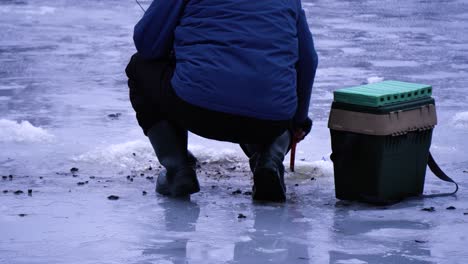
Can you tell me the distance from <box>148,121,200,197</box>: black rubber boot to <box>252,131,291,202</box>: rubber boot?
0.33 meters

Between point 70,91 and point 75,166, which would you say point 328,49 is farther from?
point 75,166

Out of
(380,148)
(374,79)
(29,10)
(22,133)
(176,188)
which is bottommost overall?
(29,10)

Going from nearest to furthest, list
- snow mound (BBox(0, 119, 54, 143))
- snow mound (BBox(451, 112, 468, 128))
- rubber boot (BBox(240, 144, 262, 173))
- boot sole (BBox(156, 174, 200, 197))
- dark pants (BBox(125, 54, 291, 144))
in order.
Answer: dark pants (BBox(125, 54, 291, 144)) < boot sole (BBox(156, 174, 200, 197)) < rubber boot (BBox(240, 144, 262, 173)) < snow mound (BBox(0, 119, 54, 143)) < snow mound (BBox(451, 112, 468, 128))

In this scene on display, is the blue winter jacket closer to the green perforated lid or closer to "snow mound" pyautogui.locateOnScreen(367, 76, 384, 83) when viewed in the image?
the green perforated lid

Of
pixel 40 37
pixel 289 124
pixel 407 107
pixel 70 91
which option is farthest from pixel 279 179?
pixel 40 37

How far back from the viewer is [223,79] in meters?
5.52

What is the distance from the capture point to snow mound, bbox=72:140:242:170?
6.76m

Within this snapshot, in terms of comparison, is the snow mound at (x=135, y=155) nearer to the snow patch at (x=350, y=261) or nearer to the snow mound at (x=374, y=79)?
the snow patch at (x=350, y=261)

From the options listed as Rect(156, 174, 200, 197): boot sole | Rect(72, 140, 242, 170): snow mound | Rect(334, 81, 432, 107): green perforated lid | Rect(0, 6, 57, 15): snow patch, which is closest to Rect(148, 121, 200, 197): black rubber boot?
Rect(156, 174, 200, 197): boot sole

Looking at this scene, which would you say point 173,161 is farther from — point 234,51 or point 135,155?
point 135,155

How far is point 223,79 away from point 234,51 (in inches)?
5.5

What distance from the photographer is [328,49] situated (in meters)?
11.3

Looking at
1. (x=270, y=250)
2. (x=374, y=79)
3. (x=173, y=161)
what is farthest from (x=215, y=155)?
(x=374, y=79)

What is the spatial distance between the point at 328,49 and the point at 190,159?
5.17m
